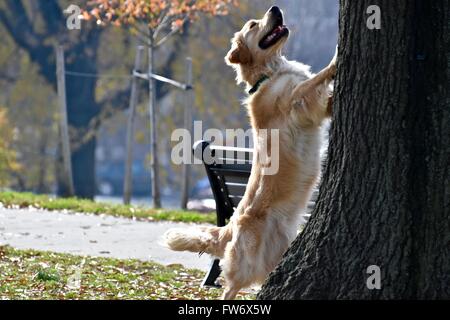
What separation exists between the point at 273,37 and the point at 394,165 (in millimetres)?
2270

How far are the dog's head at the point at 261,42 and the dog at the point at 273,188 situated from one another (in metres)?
0.23

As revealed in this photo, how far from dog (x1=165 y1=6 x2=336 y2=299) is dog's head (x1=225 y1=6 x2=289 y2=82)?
0.23 meters

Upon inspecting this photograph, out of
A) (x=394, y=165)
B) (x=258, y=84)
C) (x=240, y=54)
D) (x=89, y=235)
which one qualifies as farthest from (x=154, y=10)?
(x=394, y=165)

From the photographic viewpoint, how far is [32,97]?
92.9 feet

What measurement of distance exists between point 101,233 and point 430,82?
599 cm

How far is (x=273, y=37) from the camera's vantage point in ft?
22.6

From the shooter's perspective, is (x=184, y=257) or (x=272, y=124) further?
(x=184, y=257)

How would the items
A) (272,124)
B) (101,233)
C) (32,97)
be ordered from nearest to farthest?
1. (272,124)
2. (101,233)
3. (32,97)

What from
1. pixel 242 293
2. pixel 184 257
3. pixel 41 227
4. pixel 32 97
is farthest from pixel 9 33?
pixel 242 293

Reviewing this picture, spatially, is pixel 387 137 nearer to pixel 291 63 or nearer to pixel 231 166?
pixel 291 63

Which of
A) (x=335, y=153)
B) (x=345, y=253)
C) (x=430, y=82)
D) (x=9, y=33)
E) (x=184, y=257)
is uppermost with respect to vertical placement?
(x=9, y=33)

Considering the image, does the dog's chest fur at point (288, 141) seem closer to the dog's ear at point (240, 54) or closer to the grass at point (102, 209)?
the dog's ear at point (240, 54)

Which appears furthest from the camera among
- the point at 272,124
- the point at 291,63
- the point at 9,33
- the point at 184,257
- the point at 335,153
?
the point at 9,33

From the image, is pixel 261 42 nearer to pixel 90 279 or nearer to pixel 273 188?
pixel 273 188
